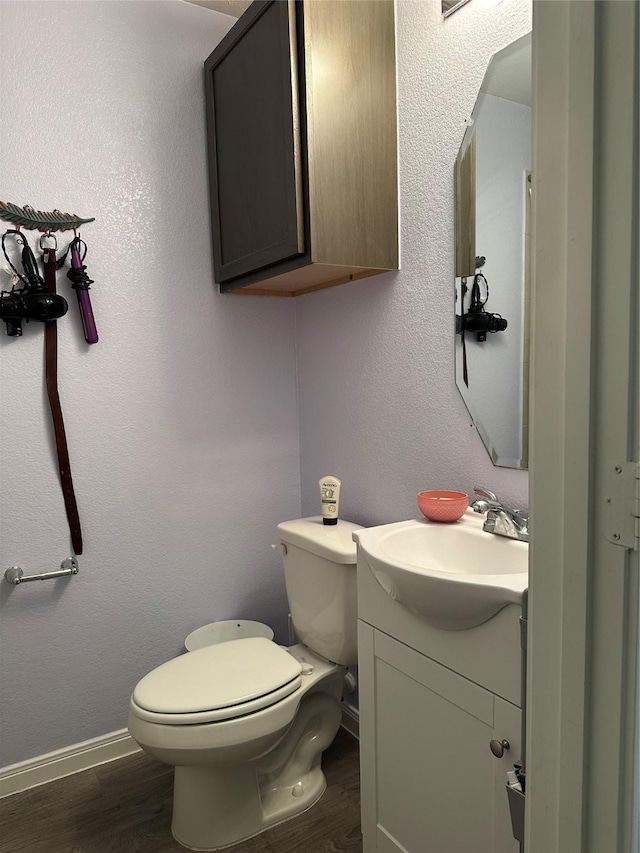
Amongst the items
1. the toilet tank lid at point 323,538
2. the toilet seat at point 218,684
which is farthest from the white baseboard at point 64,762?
the toilet tank lid at point 323,538

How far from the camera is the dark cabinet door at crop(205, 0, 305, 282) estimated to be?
66.5 inches

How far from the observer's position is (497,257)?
1.56 meters

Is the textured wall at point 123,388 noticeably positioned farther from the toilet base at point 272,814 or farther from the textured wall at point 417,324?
the toilet base at point 272,814

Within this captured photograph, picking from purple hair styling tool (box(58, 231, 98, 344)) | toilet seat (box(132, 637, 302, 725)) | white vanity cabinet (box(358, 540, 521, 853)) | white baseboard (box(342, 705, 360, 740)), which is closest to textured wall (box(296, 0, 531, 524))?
white vanity cabinet (box(358, 540, 521, 853))

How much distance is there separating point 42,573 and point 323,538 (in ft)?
2.96

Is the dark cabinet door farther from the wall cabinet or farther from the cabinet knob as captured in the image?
the cabinet knob

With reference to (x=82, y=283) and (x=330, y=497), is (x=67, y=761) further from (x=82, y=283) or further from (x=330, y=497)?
(x=82, y=283)

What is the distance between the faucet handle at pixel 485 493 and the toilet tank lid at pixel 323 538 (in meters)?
0.38

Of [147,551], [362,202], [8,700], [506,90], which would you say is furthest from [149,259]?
[8,700]

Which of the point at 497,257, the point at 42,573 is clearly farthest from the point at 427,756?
the point at 42,573

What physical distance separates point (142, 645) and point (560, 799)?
182cm

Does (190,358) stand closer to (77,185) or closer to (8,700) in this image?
(77,185)

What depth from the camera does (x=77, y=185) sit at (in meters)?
1.95

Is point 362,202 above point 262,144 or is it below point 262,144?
below
